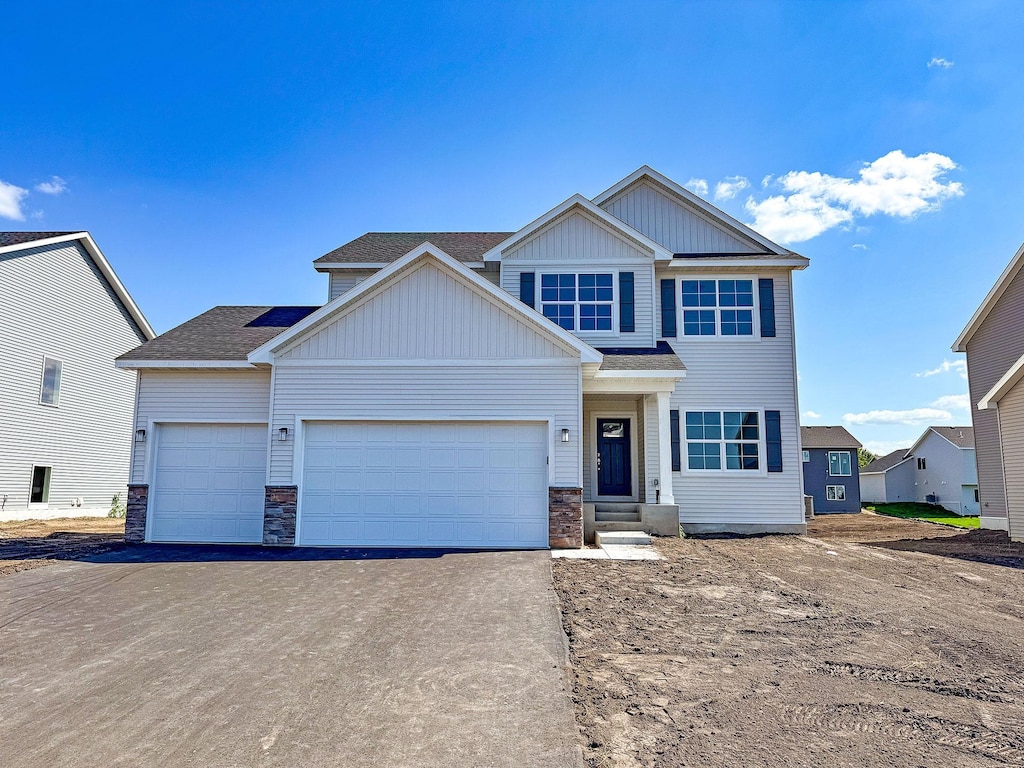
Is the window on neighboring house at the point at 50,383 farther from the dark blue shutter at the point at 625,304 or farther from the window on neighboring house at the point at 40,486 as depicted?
the dark blue shutter at the point at 625,304

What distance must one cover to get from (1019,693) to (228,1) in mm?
14492

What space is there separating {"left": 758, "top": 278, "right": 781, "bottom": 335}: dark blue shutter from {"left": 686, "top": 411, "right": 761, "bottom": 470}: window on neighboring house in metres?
1.96

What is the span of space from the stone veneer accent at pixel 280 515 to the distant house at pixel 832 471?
32.2 m

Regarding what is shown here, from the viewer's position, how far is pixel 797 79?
1254 centimetres

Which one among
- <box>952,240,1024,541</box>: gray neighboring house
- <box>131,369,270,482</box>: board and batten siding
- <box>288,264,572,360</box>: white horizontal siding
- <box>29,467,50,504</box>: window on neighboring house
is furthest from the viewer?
<box>29,467,50,504</box>: window on neighboring house

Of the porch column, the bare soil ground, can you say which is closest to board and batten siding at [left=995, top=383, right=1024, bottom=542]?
the porch column

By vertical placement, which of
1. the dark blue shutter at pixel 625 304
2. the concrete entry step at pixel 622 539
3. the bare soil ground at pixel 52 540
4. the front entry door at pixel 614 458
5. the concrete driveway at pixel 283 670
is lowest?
the concrete driveway at pixel 283 670

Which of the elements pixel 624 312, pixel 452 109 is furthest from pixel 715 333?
pixel 452 109

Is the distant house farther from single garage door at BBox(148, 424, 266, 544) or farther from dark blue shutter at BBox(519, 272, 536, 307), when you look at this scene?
single garage door at BBox(148, 424, 266, 544)

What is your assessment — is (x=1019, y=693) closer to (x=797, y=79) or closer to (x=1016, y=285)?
(x=797, y=79)

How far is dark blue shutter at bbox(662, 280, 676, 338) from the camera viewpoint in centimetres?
1512

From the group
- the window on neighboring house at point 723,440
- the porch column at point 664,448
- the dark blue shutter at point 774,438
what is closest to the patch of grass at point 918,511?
the dark blue shutter at point 774,438

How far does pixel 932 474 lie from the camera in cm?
3994

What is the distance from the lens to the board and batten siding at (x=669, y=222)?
1570 centimetres
